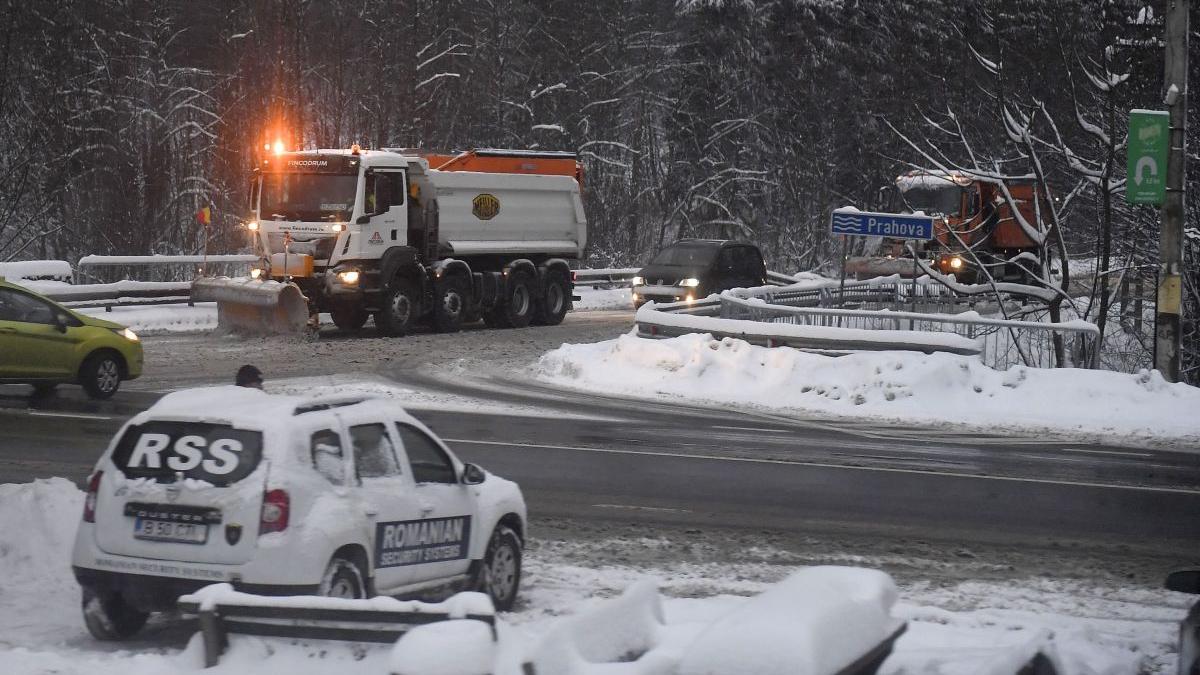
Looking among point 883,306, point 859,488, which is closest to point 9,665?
point 859,488

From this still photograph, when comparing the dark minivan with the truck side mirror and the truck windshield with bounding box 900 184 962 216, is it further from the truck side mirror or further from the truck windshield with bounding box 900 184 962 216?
the truck side mirror

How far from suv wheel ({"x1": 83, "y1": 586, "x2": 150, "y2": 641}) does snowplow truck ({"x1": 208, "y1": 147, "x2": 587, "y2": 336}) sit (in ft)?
61.1

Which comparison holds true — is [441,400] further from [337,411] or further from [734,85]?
[734,85]

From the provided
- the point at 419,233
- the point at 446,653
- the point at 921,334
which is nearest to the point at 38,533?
the point at 446,653

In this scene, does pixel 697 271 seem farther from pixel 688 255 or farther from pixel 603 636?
pixel 603 636

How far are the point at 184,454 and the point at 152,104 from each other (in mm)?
39570

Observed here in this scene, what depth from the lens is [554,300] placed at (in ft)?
106

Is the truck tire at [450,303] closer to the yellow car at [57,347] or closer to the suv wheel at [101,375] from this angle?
the yellow car at [57,347]

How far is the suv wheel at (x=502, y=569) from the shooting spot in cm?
912

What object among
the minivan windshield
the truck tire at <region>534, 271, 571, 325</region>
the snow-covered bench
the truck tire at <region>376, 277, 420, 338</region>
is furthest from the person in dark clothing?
the minivan windshield

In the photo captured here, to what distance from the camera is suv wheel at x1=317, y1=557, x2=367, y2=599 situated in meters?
7.77

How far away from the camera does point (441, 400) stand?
1959 centimetres

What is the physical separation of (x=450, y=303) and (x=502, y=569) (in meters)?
20.1

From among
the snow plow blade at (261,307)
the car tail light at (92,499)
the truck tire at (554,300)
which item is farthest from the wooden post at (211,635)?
the truck tire at (554,300)
